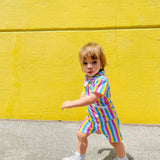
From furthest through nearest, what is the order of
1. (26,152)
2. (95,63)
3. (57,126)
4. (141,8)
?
(57,126) → (141,8) → (26,152) → (95,63)

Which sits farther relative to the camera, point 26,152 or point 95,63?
point 26,152

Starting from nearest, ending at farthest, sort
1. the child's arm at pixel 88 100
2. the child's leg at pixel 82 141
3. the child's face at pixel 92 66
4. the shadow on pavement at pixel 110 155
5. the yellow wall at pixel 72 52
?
1. the child's arm at pixel 88 100
2. the child's face at pixel 92 66
3. the child's leg at pixel 82 141
4. the shadow on pavement at pixel 110 155
5. the yellow wall at pixel 72 52

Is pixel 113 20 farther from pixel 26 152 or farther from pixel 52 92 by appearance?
pixel 26 152

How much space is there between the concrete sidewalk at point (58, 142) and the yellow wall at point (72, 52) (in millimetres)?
188

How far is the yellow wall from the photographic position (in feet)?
8.75

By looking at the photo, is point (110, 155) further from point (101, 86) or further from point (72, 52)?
point (72, 52)

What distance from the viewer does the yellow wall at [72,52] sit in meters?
2.67

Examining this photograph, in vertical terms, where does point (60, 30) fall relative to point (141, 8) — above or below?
below

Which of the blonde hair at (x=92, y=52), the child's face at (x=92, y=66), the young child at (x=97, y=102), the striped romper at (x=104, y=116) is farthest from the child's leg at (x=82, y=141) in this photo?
the blonde hair at (x=92, y=52)

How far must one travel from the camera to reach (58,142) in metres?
2.43

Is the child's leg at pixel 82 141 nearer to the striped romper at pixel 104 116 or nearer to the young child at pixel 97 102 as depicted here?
the young child at pixel 97 102

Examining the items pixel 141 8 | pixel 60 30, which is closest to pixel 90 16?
pixel 60 30

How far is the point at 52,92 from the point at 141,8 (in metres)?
1.71

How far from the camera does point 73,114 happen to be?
298 centimetres
